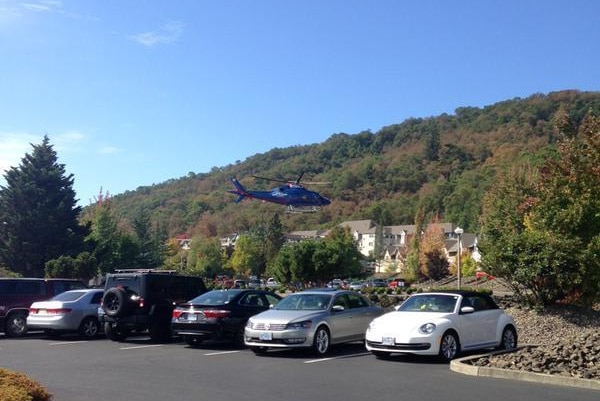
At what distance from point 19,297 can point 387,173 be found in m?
142

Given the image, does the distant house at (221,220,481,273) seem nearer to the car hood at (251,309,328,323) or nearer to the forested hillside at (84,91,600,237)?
the forested hillside at (84,91,600,237)

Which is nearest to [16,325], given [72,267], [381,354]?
[381,354]

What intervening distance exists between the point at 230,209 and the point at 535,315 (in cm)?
14276

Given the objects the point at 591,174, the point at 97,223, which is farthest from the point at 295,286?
the point at 97,223

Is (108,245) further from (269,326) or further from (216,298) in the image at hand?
(269,326)

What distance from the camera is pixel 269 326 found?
14.7m

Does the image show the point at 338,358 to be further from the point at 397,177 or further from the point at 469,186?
the point at 397,177

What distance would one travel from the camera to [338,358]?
14578 millimetres

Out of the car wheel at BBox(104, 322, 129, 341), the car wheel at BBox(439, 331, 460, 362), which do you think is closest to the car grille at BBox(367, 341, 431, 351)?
the car wheel at BBox(439, 331, 460, 362)

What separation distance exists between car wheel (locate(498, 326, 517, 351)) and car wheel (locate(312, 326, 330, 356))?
388 cm

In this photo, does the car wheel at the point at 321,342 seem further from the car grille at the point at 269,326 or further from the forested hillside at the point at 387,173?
the forested hillside at the point at 387,173

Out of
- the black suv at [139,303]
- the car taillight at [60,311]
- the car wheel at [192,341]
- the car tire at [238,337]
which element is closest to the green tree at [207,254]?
the car taillight at [60,311]

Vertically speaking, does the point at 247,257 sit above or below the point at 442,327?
above

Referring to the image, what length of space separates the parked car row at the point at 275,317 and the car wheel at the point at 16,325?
798 mm
